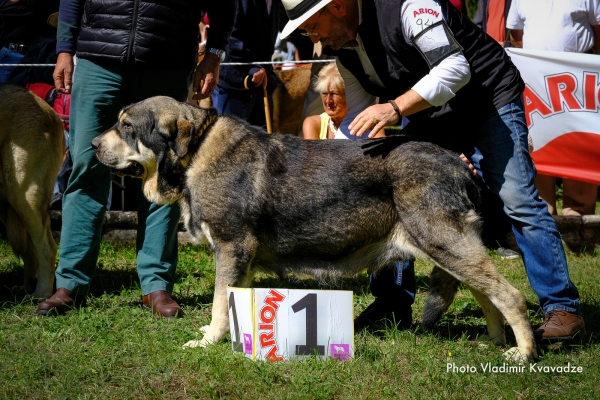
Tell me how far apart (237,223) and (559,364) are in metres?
2.04

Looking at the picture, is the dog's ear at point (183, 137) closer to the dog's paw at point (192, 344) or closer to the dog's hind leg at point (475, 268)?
the dog's paw at point (192, 344)

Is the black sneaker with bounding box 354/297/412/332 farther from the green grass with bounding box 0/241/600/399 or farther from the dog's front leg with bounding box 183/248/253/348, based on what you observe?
the dog's front leg with bounding box 183/248/253/348

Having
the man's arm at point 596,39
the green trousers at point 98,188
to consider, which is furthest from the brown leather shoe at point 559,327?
the man's arm at point 596,39

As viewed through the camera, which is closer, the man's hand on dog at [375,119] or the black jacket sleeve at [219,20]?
the man's hand on dog at [375,119]

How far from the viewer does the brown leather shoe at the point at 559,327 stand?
4.40 meters

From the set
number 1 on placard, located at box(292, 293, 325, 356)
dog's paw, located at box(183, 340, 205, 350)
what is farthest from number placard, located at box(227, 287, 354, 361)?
dog's paw, located at box(183, 340, 205, 350)

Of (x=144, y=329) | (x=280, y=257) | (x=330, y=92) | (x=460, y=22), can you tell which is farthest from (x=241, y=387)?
(x=330, y=92)

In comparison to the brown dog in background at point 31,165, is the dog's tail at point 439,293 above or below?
below

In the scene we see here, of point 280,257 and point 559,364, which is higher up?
point 280,257

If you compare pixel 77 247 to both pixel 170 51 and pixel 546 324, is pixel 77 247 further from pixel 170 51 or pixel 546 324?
pixel 546 324

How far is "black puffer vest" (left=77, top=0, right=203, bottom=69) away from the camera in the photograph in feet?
16.2

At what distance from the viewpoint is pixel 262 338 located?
3926mm

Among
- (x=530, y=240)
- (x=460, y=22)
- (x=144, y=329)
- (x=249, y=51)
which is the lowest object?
(x=144, y=329)

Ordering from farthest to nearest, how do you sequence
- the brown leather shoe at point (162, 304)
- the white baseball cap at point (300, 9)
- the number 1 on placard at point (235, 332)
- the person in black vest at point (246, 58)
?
the person in black vest at point (246, 58), the brown leather shoe at point (162, 304), the white baseball cap at point (300, 9), the number 1 on placard at point (235, 332)
